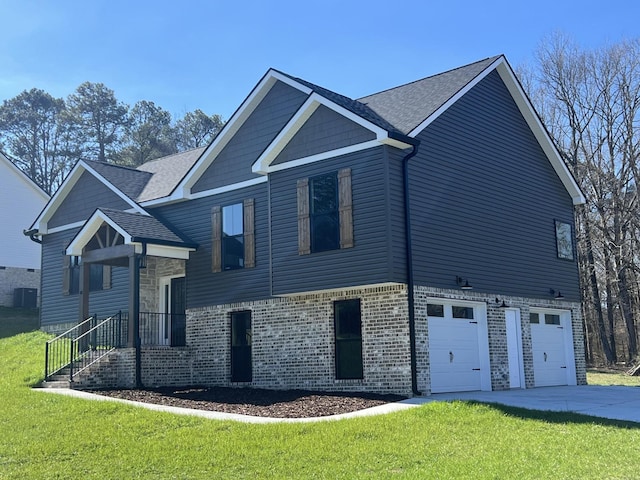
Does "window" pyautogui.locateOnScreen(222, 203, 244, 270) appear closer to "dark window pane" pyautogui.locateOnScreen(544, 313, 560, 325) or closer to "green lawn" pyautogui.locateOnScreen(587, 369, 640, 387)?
"dark window pane" pyautogui.locateOnScreen(544, 313, 560, 325)

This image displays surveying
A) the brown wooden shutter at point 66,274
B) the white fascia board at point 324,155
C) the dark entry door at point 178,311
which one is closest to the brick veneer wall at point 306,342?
the dark entry door at point 178,311

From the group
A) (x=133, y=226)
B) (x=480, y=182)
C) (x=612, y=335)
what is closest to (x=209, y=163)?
(x=133, y=226)

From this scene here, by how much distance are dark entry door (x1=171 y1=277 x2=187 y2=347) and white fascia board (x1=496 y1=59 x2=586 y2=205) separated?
10359mm

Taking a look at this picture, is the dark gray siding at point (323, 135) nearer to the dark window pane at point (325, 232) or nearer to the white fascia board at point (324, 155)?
the white fascia board at point (324, 155)

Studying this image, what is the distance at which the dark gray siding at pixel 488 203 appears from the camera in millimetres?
15906

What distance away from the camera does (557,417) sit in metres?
11.5

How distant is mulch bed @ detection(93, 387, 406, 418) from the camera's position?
41.5 ft

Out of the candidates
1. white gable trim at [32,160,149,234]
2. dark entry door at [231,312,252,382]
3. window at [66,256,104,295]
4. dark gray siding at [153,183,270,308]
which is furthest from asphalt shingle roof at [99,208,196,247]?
window at [66,256,104,295]

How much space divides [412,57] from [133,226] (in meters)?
8.05

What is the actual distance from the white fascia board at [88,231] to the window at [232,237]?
2762 millimetres

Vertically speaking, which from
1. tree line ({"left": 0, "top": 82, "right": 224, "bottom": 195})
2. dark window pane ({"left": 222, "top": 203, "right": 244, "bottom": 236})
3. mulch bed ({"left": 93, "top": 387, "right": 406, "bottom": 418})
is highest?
tree line ({"left": 0, "top": 82, "right": 224, "bottom": 195})

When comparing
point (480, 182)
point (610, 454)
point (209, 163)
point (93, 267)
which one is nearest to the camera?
point (610, 454)

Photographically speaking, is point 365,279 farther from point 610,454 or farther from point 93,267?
point 93,267

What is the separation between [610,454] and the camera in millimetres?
8914
